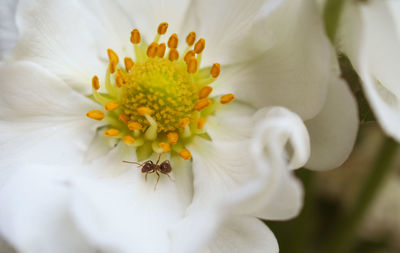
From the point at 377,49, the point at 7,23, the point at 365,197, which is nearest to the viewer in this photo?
the point at 377,49

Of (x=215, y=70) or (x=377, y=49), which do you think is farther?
(x=215, y=70)

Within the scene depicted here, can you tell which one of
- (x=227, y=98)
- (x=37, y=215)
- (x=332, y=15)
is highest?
(x=332, y=15)

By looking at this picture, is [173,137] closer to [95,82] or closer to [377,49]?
[95,82]

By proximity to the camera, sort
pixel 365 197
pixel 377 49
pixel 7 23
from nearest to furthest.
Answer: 1. pixel 377 49
2. pixel 7 23
3. pixel 365 197

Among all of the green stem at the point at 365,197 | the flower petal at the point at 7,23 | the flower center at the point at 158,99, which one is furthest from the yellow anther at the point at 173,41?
the green stem at the point at 365,197

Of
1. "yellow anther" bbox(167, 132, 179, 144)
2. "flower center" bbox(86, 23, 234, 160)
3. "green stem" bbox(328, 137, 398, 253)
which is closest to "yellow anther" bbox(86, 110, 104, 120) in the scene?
"flower center" bbox(86, 23, 234, 160)

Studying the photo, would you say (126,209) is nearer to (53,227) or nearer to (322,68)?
(53,227)

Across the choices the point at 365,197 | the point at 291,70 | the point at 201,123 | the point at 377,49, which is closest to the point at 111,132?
the point at 201,123

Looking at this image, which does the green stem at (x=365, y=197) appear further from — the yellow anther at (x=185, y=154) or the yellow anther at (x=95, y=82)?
the yellow anther at (x=95, y=82)
